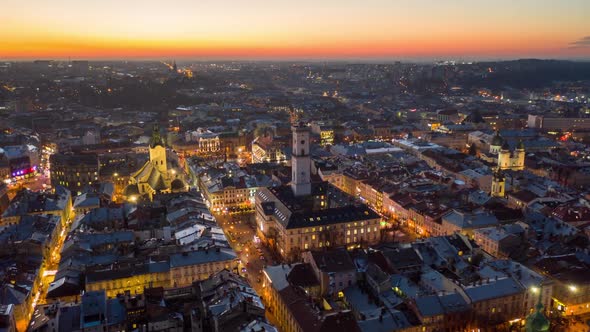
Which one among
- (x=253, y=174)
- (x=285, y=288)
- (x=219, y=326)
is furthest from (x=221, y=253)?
(x=253, y=174)

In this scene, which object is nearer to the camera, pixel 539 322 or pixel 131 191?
pixel 539 322

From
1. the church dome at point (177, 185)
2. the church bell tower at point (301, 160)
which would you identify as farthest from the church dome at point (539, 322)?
the church dome at point (177, 185)

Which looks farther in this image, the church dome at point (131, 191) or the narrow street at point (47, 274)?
the church dome at point (131, 191)

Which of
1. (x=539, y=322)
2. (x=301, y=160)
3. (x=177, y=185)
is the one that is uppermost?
(x=301, y=160)

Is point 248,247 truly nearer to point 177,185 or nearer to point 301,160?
point 301,160

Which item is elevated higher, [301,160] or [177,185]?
[301,160]

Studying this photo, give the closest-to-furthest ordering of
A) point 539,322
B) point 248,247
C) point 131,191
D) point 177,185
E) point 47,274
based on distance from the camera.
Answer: point 539,322 < point 47,274 < point 248,247 < point 131,191 < point 177,185

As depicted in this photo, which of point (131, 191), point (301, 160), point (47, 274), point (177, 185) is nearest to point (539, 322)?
point (301, 160)

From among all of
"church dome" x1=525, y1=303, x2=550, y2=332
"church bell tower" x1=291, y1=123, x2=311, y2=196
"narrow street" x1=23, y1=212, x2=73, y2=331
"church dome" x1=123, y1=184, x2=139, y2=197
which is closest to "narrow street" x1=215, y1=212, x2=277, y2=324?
"church bell tower" x1=291, y1=123, x2=311, y2=196

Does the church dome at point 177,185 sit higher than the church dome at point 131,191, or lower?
higher

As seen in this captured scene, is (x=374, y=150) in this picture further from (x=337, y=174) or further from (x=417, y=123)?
(x=417, y=123)

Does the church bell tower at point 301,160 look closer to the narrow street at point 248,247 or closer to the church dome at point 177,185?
the narrow street at point 248,247
